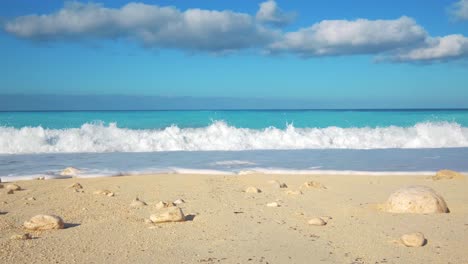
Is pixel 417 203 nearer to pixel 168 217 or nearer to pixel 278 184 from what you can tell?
pixel 278 184

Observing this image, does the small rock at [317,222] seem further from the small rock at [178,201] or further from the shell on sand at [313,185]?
the shell on sand at [313,185]

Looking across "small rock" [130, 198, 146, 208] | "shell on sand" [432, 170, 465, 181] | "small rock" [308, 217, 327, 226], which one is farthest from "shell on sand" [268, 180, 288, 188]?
"shell on sand" [432, 170, 465, 181]

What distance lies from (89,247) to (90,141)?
14031mm

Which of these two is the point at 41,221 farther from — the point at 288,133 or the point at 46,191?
the point at 288,133

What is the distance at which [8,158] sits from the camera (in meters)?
13.6

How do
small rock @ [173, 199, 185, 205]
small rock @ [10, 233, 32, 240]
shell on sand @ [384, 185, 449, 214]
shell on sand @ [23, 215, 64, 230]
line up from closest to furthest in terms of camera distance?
small rock @ [10, 233, 32, 240]
shell on sand @ [23, 215, 64, 230]
shell on sand @ [384, 185, 449, 214]
small rock @ [173, 199, 185, 205]

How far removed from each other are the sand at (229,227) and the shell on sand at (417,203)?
14 centimetres

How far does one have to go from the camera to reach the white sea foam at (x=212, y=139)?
1706 centimetres

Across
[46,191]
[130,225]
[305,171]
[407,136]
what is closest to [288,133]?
[407,136]

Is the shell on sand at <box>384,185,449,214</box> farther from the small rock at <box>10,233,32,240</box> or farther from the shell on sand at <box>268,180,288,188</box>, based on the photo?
the small rock at <box>10,233,32,240</box>

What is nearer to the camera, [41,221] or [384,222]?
[41,221]

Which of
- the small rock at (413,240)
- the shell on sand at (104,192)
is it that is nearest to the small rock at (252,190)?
the shell on sand at (104,192)

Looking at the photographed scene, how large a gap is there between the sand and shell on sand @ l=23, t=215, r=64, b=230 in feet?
0.31

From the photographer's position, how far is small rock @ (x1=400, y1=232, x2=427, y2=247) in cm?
443
